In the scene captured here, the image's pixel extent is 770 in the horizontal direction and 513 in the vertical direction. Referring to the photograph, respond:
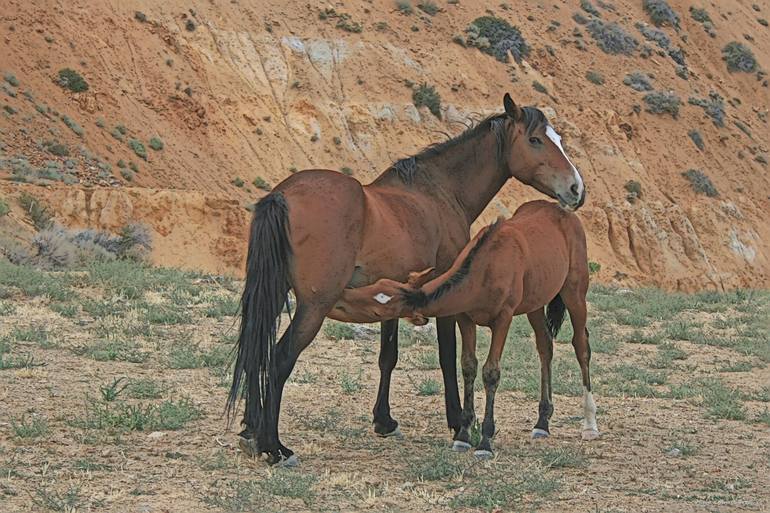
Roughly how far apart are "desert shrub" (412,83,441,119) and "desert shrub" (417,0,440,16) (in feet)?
20.7

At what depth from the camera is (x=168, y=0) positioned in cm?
3941

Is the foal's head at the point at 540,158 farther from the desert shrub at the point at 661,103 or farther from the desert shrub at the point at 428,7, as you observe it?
the desert shrub at the point at 661,103

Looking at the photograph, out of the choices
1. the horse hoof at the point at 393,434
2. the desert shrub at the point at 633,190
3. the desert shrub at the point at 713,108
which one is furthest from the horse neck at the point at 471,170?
the desert shrub at the point at 713,108

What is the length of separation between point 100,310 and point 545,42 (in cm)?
3701

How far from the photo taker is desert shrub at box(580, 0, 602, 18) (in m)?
51.7

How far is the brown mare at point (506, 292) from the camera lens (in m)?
7.41

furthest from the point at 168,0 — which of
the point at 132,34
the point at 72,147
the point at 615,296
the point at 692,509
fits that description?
the point at 692,509

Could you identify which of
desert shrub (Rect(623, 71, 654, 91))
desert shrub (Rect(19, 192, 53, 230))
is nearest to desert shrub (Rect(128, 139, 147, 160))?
desert shrub (Rect(19, 192, 53, 230))

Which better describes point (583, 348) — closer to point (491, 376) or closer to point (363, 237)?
point (491, 376)

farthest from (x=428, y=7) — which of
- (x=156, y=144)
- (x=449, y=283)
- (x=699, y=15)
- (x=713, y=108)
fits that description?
(x=449, y=283)

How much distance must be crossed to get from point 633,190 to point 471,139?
3421 cm

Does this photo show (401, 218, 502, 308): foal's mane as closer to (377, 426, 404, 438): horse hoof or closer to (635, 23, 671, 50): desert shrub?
(377, 426, 404, 438): horse hoof

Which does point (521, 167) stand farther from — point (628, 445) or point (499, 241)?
point (628, 445)

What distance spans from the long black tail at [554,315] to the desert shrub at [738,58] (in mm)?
47120
